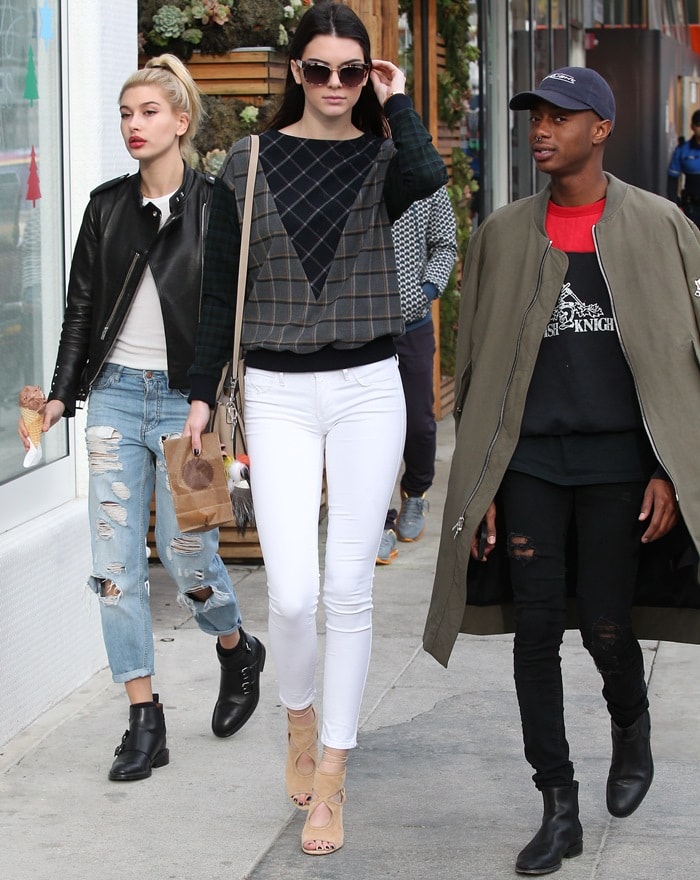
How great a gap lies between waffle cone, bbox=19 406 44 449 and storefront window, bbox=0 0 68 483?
0.62m

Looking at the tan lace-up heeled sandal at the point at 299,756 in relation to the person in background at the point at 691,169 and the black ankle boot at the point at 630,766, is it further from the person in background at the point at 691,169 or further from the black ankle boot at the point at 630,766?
the person in background at the point at 691,169

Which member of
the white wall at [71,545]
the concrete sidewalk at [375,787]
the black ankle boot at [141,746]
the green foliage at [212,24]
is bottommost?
the concrete sidewalk at [375,787]

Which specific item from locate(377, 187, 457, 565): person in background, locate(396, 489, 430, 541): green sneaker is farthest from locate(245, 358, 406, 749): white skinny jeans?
locate(396, 489, 430, 541): green sneaker

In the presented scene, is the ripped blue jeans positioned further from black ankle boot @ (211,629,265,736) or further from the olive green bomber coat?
the olive green bomber coat

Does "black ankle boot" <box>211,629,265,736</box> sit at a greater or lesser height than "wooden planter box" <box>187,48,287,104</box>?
lesser

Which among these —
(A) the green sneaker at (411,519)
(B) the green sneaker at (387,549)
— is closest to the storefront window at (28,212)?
(B) the green sneaker at (387,549)

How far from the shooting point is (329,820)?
384 cm

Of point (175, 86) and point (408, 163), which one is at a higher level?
point (175, 86)

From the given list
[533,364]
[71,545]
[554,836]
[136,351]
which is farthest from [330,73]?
[71,545]

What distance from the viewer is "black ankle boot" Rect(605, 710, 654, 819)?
3.97 metres

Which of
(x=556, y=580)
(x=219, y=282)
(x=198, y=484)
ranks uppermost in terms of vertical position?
(x=219, y=282)

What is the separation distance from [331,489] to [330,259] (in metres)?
0.55

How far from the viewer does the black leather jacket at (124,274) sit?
171 inches

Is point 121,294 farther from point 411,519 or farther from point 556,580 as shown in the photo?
point 411,519
